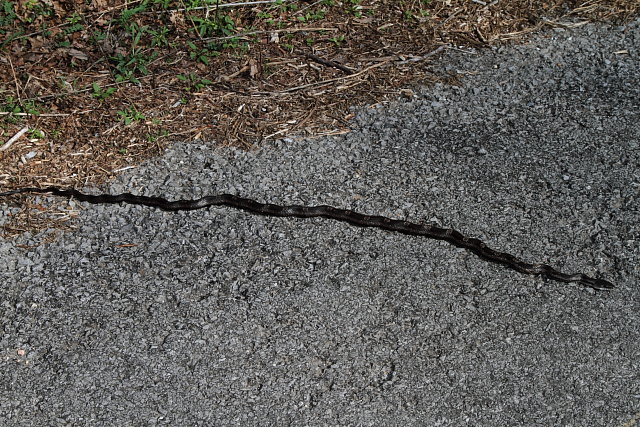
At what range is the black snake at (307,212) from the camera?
5.38 metres

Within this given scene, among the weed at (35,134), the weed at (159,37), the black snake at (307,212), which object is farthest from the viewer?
the weed at (159,37)

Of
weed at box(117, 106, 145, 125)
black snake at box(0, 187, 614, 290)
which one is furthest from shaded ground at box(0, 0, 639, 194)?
black snake at box(0, 187, 614, 290)

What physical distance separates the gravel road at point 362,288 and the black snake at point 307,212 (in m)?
0.07

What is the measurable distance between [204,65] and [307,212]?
2.17m

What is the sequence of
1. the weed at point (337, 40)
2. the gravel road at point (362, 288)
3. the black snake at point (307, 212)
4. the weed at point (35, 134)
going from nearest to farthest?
the gravel road at point (362, 288)
the black snake at point (307, 212)
the weed at point (35, 134)
the weed at point (337, 40)

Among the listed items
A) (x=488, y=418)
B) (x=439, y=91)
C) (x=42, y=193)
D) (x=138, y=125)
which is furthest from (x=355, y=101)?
(x=488, y=418)

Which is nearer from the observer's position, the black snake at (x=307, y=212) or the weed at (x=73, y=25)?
the black snake at (x=307, y=212)

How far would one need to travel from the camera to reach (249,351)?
15.3 feet

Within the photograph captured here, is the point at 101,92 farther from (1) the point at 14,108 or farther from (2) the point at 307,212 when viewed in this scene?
(2) the point at 307,212

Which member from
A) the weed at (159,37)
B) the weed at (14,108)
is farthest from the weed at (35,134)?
the weed at (159,37)

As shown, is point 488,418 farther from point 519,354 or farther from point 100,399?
point 100,399

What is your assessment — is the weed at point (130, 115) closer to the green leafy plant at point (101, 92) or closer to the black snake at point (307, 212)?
the green leafy plant at point (101, 92)

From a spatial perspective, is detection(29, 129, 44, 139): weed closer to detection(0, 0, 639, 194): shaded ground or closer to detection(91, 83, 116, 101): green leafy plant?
detection(0, 0, 639, 194): shaded ground

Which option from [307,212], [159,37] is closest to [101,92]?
[159,37]
